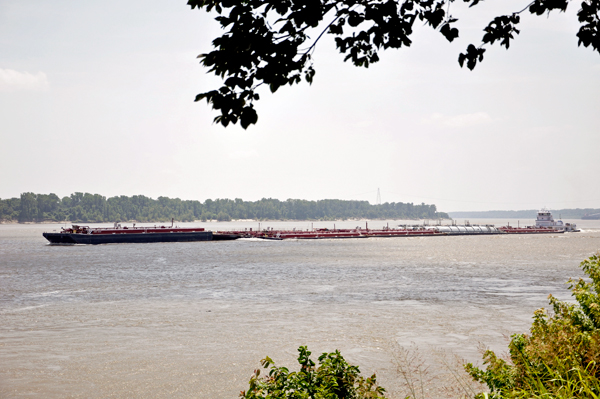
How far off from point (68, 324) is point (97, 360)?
27.1ft

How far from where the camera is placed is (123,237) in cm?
10781

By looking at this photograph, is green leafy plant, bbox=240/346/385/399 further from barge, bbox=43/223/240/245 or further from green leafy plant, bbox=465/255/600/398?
barge, bbox=43/223/240/245

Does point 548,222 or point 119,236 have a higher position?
point 548,222

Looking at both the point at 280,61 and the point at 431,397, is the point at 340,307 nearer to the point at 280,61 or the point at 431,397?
the point at 431,397

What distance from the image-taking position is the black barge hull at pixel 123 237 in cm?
10350

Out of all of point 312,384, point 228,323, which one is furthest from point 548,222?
point 312,384

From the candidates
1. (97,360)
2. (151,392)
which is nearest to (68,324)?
(97,360)

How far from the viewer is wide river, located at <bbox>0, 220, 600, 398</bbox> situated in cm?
1611

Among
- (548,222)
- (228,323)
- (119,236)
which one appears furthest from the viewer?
(548,222)

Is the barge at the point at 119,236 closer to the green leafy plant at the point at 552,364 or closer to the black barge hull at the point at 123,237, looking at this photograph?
the black barge hull at the point at 123,237

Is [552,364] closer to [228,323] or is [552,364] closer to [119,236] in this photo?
[228,323]

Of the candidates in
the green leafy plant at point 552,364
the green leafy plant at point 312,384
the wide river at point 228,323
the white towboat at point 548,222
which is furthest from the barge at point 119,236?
the white towboat at point 548,222

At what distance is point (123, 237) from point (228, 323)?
90.1 m

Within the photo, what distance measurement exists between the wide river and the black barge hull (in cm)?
5490
